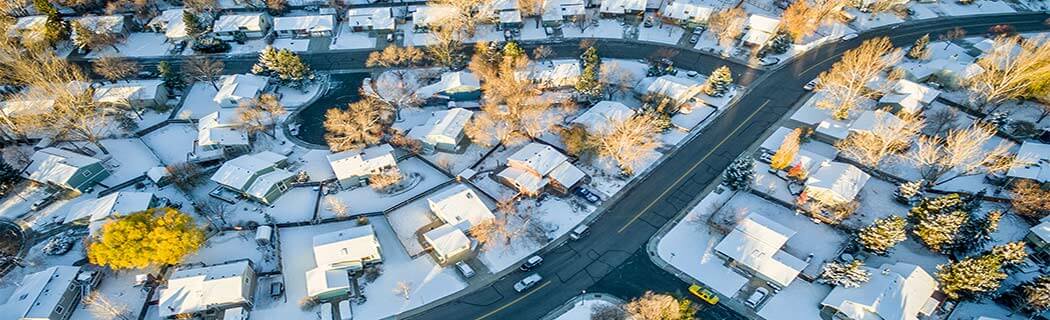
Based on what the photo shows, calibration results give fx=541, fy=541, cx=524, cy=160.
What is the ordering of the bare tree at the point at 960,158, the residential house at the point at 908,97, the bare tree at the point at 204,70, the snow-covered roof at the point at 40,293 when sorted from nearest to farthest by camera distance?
the snow-covered roof at the point at 40,293, the bare tree at the point at 960,158, the residential house at the point at 908,97, the bare tree at the point at 204,70

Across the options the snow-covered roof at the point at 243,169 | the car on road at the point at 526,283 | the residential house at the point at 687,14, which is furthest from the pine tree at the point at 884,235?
the snow-covered roof at the point at 243,169

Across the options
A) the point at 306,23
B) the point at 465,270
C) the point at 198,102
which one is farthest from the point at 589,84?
the point at 198,102

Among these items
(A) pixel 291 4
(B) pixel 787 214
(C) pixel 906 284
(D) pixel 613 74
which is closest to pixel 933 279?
(C) pixel 906 284

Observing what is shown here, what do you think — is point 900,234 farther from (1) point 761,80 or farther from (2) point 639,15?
(2) point 639,15

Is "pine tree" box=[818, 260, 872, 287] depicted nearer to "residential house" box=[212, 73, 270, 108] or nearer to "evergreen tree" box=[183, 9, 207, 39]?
"residential house" box=[212, 73, 270, 108]

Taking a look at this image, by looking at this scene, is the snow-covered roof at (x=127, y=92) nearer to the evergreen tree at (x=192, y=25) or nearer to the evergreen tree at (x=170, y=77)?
the evergreen tree at (x=170, y=77)

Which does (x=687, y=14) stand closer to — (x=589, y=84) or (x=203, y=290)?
(x=589, y=84)
